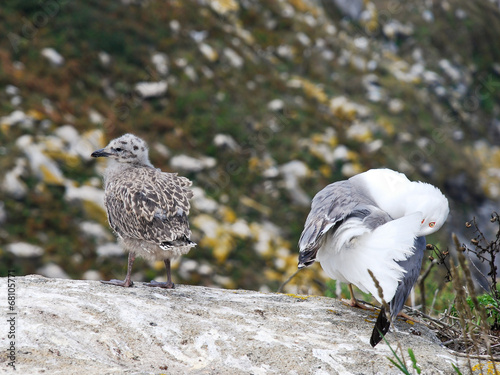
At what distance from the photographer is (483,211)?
12.8m

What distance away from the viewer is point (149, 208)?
217 inches

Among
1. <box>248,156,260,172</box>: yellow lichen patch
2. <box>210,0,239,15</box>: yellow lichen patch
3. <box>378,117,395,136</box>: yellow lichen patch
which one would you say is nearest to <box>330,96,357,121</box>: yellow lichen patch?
<box>378,117,395,136</box>: yellow lichen patch

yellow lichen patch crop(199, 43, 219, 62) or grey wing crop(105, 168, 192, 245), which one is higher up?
grey wing crop(105, 168, 192, 245)

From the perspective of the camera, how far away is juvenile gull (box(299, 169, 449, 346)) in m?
4.67

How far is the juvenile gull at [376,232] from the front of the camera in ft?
15.3

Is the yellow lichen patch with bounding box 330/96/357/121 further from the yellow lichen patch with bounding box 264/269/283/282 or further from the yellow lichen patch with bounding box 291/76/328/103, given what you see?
the yellow lichen patch with bounding box 264/269/283/282

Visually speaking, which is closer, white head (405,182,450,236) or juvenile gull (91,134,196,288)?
white head (405,182,450,236)

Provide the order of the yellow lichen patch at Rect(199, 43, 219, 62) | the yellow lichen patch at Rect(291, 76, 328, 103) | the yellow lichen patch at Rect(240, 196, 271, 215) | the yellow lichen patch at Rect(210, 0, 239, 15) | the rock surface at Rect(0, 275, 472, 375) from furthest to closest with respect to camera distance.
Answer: the yellow lichen patch at Rect(210, 0, 239, 15), the yellow lichen patch at Rect(291, 76, 328, 103), the yellow lichen patch at Rect(199, 43, 219, 62), the yellow lichen patch at Rect(240, 196, 271, 215), the rock surface at Rect(0, 275, 472, 375)

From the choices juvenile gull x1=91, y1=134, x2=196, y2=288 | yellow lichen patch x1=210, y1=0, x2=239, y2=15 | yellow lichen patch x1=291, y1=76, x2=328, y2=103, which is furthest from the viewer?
yellow lichen patch x1=210, y1=0, x2=239, y2=15

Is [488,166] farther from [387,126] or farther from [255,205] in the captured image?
[255,205]

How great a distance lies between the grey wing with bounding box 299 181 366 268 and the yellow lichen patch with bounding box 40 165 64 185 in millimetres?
5445

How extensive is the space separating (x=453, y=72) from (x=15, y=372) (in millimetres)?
15008

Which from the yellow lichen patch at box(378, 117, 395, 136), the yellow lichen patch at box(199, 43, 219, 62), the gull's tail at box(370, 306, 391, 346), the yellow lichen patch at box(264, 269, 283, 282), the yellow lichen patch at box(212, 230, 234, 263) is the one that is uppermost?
the gull's tail at box(370, 306, 391, 346)

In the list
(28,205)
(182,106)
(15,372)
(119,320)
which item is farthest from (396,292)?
(182,106)
